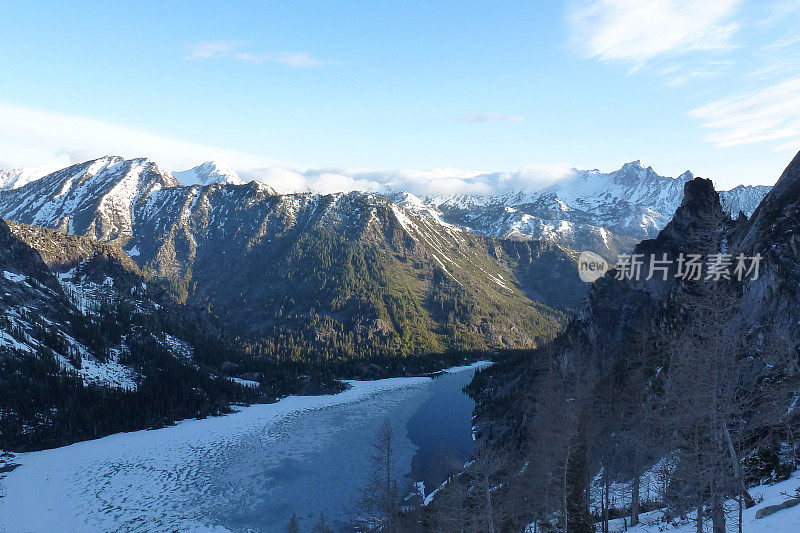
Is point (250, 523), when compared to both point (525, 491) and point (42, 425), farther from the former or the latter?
point (42, 425)

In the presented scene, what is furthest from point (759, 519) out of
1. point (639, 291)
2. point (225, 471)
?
point (225, 471)

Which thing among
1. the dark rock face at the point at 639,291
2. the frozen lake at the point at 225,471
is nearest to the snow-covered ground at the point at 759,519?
the dark rock face at the point at 639,291

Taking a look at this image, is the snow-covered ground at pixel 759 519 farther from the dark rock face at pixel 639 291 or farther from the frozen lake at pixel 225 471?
the frozen lake at pixel 225 471

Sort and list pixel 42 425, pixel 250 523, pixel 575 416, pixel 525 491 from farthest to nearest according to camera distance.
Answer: pixel 42 425 → pixel 250 523 → pixel 525 491 → pixel 575 416

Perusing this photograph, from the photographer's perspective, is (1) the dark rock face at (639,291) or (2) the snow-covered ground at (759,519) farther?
(1) the dark rock face at (639,291)

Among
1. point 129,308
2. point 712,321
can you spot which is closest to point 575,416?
point 712,321

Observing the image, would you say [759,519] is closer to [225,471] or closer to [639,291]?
[639,291]

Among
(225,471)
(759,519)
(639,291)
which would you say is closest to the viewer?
(759,519)

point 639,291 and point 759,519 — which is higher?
point 639,291
